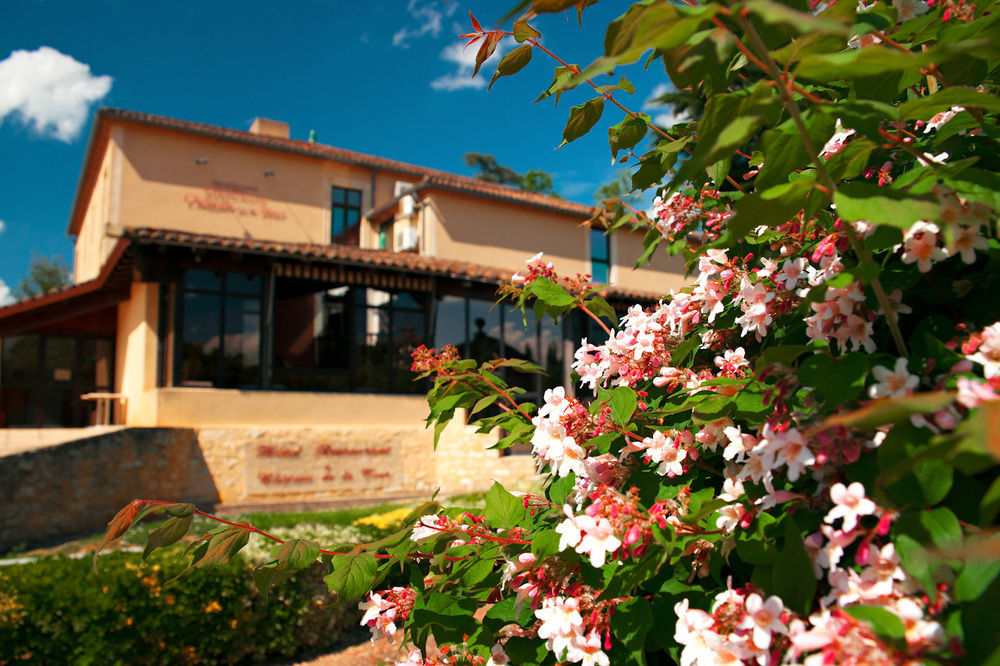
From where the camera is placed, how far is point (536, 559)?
115cm

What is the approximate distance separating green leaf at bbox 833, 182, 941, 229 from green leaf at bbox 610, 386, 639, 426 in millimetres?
531

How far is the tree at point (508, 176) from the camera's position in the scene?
36000 mm

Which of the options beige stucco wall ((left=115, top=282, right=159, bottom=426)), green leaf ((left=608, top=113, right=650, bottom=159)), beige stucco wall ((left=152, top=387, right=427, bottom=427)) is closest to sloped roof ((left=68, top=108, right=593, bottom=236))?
beige stucco wall ((left=115, top=282, right=159, bottom=426))

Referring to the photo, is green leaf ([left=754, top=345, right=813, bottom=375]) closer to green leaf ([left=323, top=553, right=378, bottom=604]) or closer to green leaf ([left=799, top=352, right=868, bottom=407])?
green leaf ([left=799, top=352, right=868, bottom=407])

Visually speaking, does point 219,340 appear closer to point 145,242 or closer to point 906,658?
point 145,242

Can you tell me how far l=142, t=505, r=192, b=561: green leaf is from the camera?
1.13 meters

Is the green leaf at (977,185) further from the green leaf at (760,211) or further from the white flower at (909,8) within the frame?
the white flower at (909,8)

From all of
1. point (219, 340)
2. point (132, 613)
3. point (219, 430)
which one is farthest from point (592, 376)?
point (219, 340)

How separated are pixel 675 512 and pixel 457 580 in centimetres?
50

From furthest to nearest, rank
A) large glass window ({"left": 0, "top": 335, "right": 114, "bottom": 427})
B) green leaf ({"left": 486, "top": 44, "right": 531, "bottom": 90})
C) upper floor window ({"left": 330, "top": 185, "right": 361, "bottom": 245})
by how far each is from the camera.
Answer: upper floor window ({"left": 330, "top": 185, "right": 361, "bottom": 245}) < large glass window ({"left": 0, "top": 335, "right": 114, "bottom": 427}) < green leaf ({"left": 486, "top": 44, "right": 531, "bottom": 90})

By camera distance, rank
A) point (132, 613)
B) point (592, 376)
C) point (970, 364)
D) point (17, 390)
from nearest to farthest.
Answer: point (970, 364) < point (592, 376) < point (132, 613) < point (17, 390)

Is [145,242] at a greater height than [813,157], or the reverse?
[145,242]

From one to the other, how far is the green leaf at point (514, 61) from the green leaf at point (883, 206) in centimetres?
80

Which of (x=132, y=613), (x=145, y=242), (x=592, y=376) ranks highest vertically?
(x=145, y=242)
